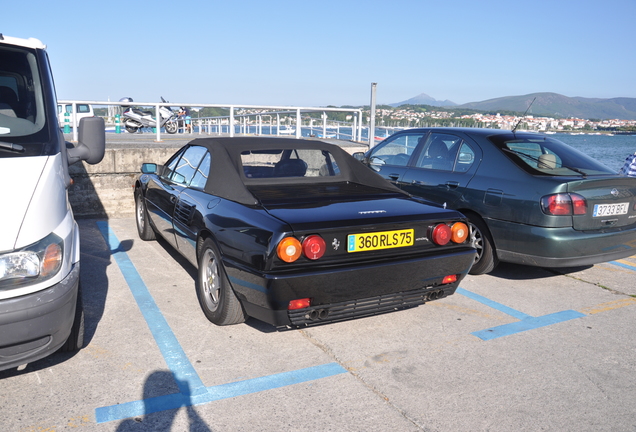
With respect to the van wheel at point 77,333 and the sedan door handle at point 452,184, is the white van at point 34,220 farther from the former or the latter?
the sedan door handle at point 452,184

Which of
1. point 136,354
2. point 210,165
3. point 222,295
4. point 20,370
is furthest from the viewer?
point 210,165

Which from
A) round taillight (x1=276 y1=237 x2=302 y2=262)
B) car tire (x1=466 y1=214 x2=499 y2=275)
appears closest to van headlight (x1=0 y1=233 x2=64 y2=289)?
round taillight (x1=276 y1=237 x2=302 y2=262)

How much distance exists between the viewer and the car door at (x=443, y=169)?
560cm

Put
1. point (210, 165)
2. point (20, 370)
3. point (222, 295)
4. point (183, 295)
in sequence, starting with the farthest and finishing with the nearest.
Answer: point (183, 295) < point (210, 165) < point (222, 295) < point (20, 370)

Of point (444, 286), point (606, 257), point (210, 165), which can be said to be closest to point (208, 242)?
point (210, 165)

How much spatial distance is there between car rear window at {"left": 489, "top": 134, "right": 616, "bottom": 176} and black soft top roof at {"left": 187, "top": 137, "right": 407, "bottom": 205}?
1568mm

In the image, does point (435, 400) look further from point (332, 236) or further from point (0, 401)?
point (0, 401)

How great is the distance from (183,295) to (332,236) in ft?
6.53

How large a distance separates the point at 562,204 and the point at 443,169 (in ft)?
4.95

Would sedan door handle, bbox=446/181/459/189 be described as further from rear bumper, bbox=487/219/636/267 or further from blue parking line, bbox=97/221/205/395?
blue parking line, bbox=97/221/205/395

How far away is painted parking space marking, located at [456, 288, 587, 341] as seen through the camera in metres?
4.04

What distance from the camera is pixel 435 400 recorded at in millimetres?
2982

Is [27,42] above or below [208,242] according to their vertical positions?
above

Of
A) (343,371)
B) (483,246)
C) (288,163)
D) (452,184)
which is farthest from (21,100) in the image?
(483,246)
